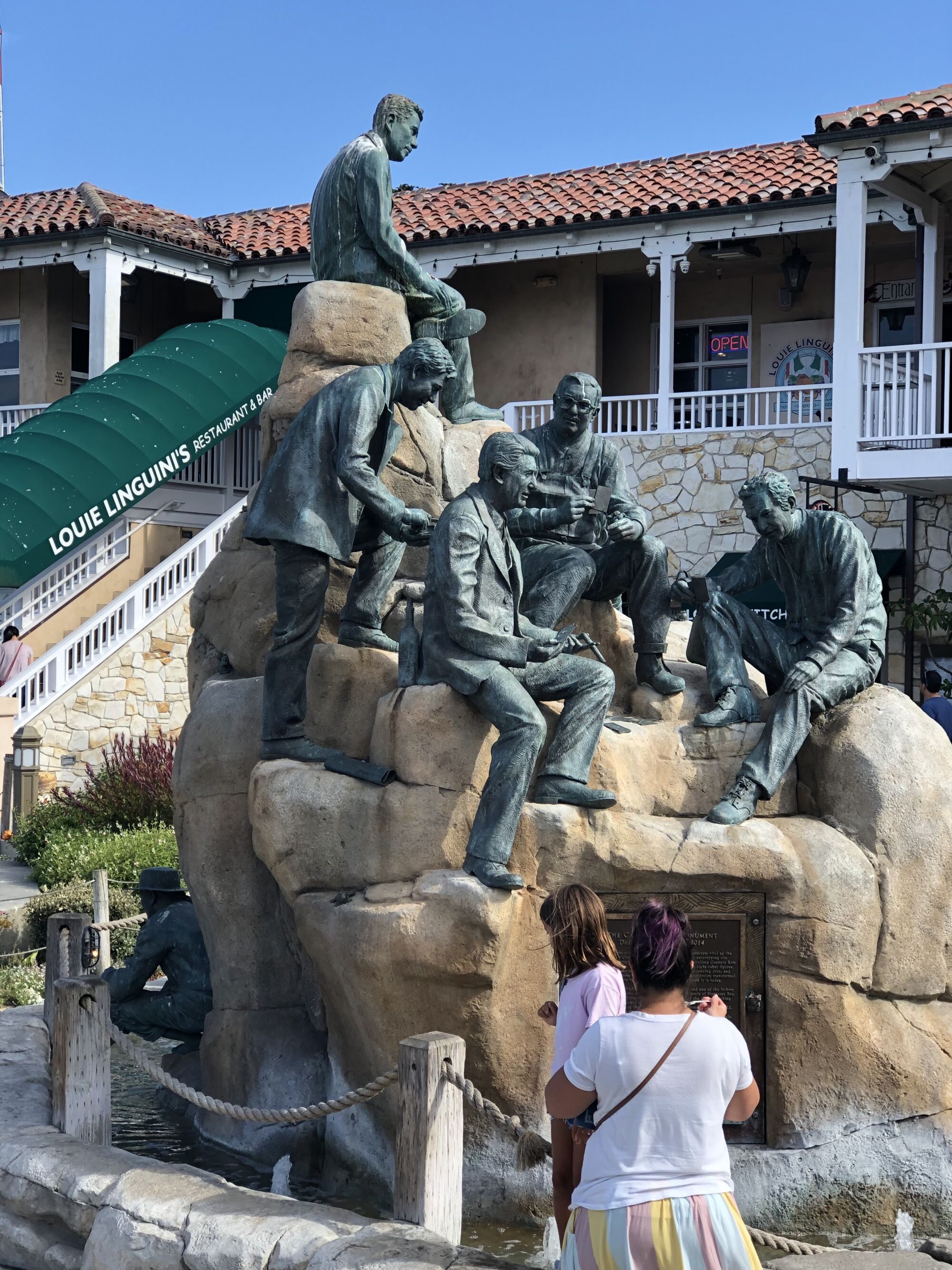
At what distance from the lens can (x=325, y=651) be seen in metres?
7.82

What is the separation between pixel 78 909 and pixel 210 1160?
471 centimetres

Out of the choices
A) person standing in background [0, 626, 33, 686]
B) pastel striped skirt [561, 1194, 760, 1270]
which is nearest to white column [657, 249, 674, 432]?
person standing in background [0, 626, 33, 686]

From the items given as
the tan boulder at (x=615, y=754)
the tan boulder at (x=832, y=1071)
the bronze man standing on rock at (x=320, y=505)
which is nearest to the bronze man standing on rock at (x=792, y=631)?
the tan boulder at (x=615, y=754)

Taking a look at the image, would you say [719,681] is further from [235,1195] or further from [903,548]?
[903,548]

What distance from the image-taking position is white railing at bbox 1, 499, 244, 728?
1800 cm

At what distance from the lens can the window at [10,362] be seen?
25.5 meters

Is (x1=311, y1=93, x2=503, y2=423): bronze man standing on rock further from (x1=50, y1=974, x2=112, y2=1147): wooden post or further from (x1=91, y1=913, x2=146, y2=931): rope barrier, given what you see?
(x1=50, y1=974, x2=112, y2=1147): wooden post

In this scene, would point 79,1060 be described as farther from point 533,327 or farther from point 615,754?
point 533,327

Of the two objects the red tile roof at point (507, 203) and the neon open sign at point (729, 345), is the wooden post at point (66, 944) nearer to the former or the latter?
the red tile roof at point (507, 203)

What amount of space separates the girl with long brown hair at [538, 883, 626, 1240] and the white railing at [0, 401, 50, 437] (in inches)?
788

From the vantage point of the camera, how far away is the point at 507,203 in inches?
881

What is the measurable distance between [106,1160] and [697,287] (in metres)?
18.7

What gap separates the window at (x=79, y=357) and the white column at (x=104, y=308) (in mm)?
1771

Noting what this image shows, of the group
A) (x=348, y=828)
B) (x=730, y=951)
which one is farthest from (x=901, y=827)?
(x=348, y=828)
